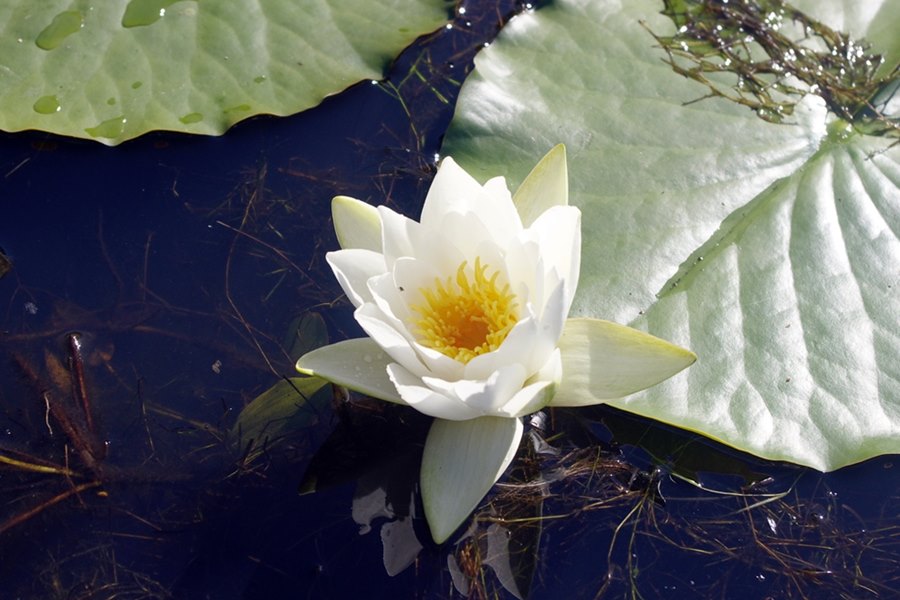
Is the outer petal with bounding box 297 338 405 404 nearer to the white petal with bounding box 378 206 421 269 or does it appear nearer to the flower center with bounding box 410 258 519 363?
the flower center with bounding box 410 258 519 363

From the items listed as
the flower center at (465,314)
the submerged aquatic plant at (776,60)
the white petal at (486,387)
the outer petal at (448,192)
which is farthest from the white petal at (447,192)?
the submerged aquatic plant at (776,60)

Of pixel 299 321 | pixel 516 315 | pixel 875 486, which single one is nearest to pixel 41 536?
pixel 299 321

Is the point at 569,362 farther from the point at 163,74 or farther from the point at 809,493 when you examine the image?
the point at 163,74

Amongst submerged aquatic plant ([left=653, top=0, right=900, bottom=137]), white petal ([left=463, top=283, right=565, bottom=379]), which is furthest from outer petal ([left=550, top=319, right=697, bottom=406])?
submerged aquatic plant ([left=653, top=0, right=900, bottom=137])

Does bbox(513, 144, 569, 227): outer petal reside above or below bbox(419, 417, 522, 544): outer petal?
above

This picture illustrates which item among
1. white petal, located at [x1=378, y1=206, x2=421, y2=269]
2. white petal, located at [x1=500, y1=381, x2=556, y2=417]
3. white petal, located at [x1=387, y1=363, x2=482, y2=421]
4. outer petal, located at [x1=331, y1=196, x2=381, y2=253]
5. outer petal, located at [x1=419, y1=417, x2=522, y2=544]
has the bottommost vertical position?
outer petal, located at [x1=419, y1=417, x2=522, y2=544]

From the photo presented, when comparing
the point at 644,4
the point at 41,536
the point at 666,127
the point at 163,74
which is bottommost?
the point at 41,536
